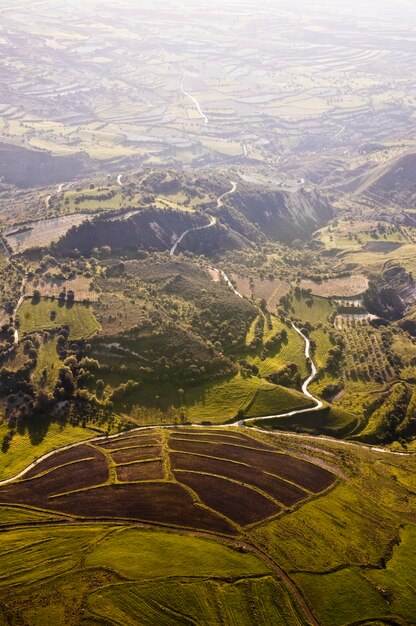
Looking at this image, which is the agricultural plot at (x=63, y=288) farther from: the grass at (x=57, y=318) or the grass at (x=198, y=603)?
the grass at (x=198, y=603)

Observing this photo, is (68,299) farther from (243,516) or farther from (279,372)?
(243,516)

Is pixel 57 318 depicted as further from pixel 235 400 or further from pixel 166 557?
pixel 166 557

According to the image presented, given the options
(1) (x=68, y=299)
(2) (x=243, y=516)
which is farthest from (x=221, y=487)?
Answer: (1) (x=68, y=299)

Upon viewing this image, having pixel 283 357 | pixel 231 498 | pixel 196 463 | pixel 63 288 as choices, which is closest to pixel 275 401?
pixel 283 357

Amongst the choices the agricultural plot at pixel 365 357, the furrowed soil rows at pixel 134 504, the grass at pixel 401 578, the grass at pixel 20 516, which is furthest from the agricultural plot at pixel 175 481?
the agricultural plot at pixel 365 357

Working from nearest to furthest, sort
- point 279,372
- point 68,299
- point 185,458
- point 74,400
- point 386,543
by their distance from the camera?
point 386,543 → point 185,458 → point 74,400 → point 279,372 → point 68,299

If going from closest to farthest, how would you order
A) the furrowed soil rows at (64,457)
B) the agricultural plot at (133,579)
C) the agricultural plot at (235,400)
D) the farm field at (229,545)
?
the agricultural plot at (133,579) → the farm field at (229,545) → the furrowed soil rows at (64,457) → the agricultural plot at (235,400)

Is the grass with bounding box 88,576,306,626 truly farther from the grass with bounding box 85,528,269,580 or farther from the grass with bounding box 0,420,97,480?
the grass with bounding box 0,420,97,480

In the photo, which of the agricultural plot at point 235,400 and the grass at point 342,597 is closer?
the grass at point 342,597
